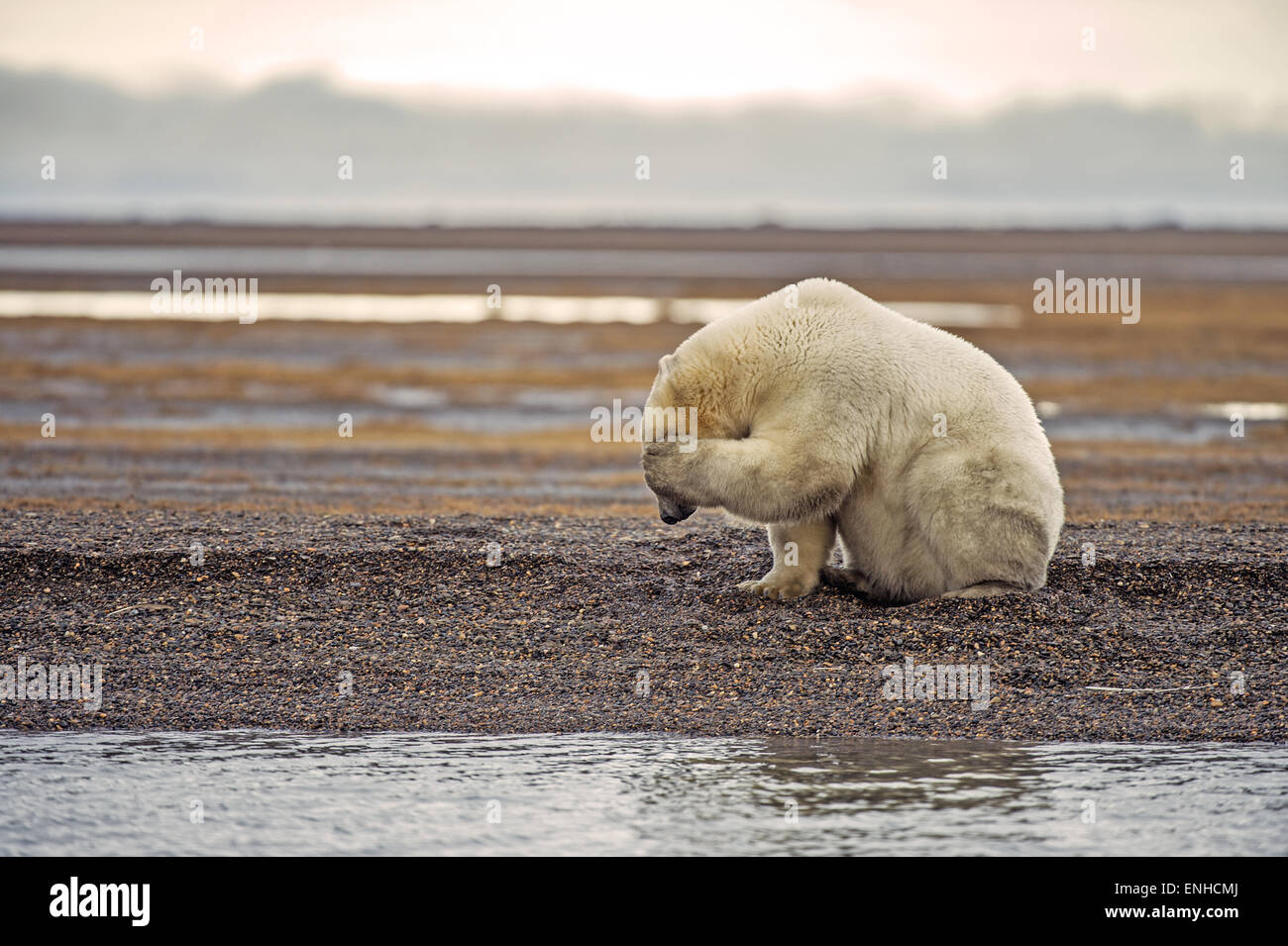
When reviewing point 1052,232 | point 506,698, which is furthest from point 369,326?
point 1052,232

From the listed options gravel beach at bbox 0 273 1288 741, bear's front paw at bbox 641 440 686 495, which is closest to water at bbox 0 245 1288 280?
gravel beach at bbox 0 273 1288 741

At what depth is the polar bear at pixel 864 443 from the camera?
25.7 ft

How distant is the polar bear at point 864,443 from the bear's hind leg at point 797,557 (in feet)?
0.55

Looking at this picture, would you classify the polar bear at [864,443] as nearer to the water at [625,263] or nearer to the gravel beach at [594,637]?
the gravel beach at [594,637]

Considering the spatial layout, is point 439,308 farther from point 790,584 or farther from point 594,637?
point 594,637

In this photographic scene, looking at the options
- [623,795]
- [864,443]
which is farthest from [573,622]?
[623,795]

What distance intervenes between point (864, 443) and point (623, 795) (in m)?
2.80

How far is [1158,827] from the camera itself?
19.0 ft

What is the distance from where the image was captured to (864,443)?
798 centimetres

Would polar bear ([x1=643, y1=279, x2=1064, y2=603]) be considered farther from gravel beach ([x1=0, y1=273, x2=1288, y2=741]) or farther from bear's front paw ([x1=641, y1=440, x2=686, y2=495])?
gravel beach ([x1=0, y1=273, x2=1288, y2=741])

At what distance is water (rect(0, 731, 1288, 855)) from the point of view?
18.3 ft
